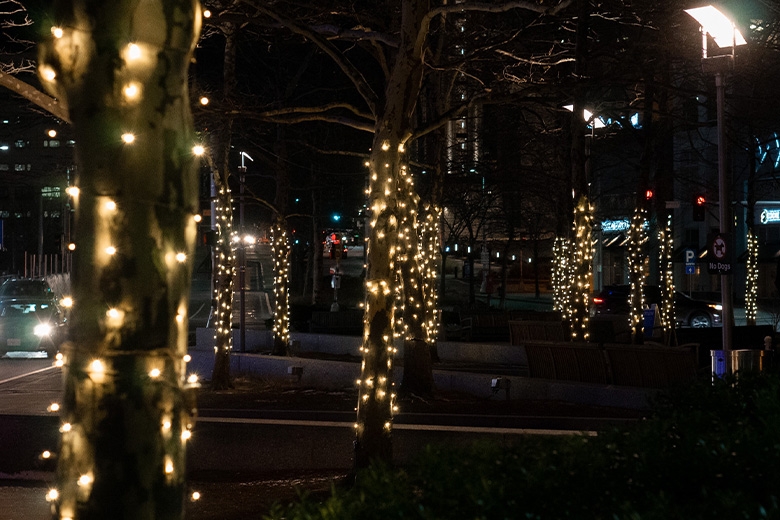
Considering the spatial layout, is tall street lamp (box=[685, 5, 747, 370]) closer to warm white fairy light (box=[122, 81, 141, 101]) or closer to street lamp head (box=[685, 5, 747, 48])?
street lamp head (box=[685, 5, 747, 48])

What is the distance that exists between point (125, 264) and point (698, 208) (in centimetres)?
2174

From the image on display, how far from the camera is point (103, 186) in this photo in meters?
4.20

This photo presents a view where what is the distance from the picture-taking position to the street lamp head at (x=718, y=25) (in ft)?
46.5

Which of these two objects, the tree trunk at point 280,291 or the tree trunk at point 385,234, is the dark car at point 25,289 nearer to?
the tree trunk at point 280,291

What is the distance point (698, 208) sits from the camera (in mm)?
24078

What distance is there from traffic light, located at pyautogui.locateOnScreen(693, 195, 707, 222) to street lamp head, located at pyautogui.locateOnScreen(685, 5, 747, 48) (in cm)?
923

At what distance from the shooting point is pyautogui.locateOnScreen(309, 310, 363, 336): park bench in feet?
104

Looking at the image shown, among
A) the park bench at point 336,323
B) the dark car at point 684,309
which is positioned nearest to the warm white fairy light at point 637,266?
the park bench at point 336,323

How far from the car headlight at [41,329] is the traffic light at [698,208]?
17159 mm

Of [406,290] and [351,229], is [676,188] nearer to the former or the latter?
[351,229]

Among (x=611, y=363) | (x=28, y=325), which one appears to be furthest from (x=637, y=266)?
(x=28, y=325)

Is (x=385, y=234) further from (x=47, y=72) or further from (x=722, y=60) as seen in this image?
(x=722, y=60)

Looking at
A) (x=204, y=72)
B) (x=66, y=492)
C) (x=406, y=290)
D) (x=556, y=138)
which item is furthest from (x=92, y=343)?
(x=556, y=138)

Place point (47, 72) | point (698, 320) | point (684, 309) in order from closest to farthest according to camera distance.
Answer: point (47, 72), point (698, 320), point (684, 309)
